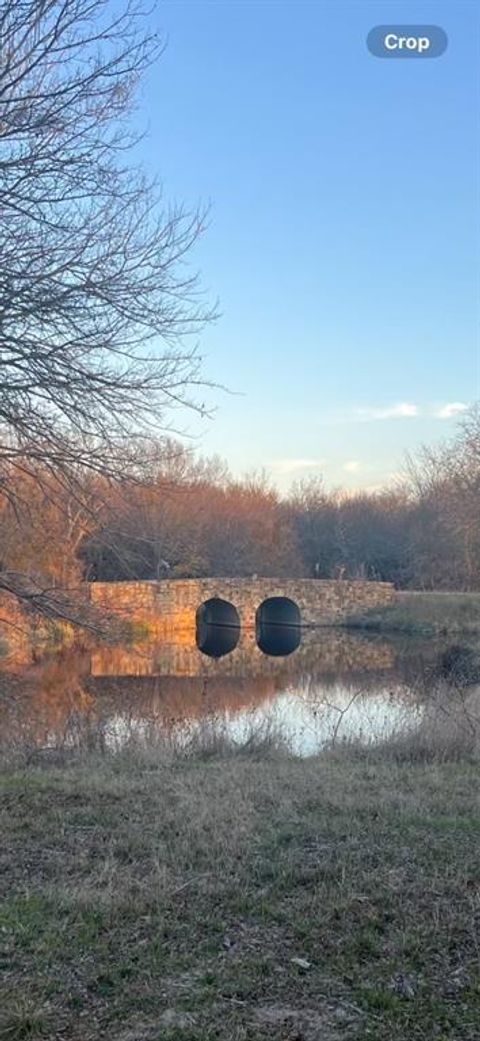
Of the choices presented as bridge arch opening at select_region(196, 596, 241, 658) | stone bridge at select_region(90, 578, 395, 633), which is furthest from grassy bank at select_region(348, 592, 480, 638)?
bridge arch opening at select_region(196, 596, 241, 658)

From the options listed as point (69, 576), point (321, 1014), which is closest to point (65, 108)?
point (321, 1014)

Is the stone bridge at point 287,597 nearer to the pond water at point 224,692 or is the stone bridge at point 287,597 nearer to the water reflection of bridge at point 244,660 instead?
the pond water at point 224,692

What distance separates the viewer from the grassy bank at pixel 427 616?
31688mm

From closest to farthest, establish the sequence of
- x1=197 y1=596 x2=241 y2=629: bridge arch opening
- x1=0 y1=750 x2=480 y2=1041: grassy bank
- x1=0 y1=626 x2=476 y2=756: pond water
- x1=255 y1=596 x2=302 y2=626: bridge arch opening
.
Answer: x1=0 y1=750 x2=480 y2=1041: grassy bank → x1=0 y1=626 x2=476 y2=756: pond water → x1=197 y1=596 x2=241 y2=629: bridge arch opening → x1=255 y1=596 x2=302 y2=626: bridge arch opening

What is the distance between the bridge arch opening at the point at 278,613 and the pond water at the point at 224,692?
6.13 m

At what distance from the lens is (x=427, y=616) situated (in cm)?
3369

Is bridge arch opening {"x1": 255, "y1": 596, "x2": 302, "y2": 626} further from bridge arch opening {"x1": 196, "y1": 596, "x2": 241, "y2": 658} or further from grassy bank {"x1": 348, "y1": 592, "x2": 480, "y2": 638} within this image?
grassy bank {"x1": 348, "y1": 592, "x2": 480, "y2": 638}

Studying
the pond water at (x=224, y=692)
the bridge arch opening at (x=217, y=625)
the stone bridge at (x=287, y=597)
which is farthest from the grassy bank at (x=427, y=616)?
the bridge arch opening at (x=217, y=625)

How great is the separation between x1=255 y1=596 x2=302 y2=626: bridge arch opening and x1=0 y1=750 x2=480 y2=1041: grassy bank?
34591 millimetres

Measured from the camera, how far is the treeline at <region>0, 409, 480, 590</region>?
20.5 feet

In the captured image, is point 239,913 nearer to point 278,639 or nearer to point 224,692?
point 224,692

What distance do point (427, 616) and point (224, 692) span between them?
17216 millimetres

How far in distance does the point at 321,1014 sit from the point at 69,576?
25.9 ft

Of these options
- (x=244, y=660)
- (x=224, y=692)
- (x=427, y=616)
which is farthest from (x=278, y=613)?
(x=224, y=692)
